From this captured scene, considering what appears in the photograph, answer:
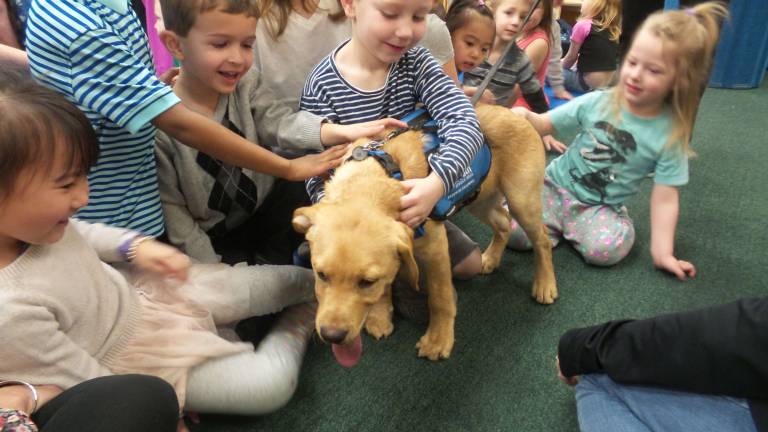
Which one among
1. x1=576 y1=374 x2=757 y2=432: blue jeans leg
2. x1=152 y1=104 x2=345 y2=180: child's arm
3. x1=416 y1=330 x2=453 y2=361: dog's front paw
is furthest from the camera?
x1=416 y1=330 x2=453 y2=361: dog's front paw

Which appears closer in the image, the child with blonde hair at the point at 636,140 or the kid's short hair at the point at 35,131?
the kid's short hair at the point at 35,131

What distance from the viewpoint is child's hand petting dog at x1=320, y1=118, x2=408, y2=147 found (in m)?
1.65

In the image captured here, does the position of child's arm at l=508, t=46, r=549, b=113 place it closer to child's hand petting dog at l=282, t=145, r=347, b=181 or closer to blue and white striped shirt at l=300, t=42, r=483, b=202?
blue and white striped shirt at l=300, t=42, r=483, b=202

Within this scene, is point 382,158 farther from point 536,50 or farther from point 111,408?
point 536,50

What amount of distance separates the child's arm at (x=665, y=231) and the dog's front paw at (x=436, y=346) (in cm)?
115

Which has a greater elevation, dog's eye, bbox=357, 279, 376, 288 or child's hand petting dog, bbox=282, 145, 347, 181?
child's hand petting dog, bbox=282, 145, 347, 181

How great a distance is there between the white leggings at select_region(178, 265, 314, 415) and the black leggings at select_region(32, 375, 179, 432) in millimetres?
271

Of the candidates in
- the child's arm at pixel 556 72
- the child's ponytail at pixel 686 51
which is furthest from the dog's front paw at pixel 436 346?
the child's arm at pixel 556 72

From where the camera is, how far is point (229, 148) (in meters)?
1.50

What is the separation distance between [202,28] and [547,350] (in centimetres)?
162

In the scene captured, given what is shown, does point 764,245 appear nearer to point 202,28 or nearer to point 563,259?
point 563,259

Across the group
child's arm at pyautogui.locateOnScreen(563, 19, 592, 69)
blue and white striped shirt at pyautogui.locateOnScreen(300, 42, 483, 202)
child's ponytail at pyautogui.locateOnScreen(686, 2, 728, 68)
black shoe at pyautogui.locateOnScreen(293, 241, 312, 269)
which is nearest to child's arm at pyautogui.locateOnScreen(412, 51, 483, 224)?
blue and white striped shirt at pyautogui.locateOnScreen(300, 42, 483, 202)

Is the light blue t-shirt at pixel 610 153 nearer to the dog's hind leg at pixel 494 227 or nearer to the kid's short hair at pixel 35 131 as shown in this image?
the dog's hind leg at pixel 494 227

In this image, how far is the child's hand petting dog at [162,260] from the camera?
4.38ft
